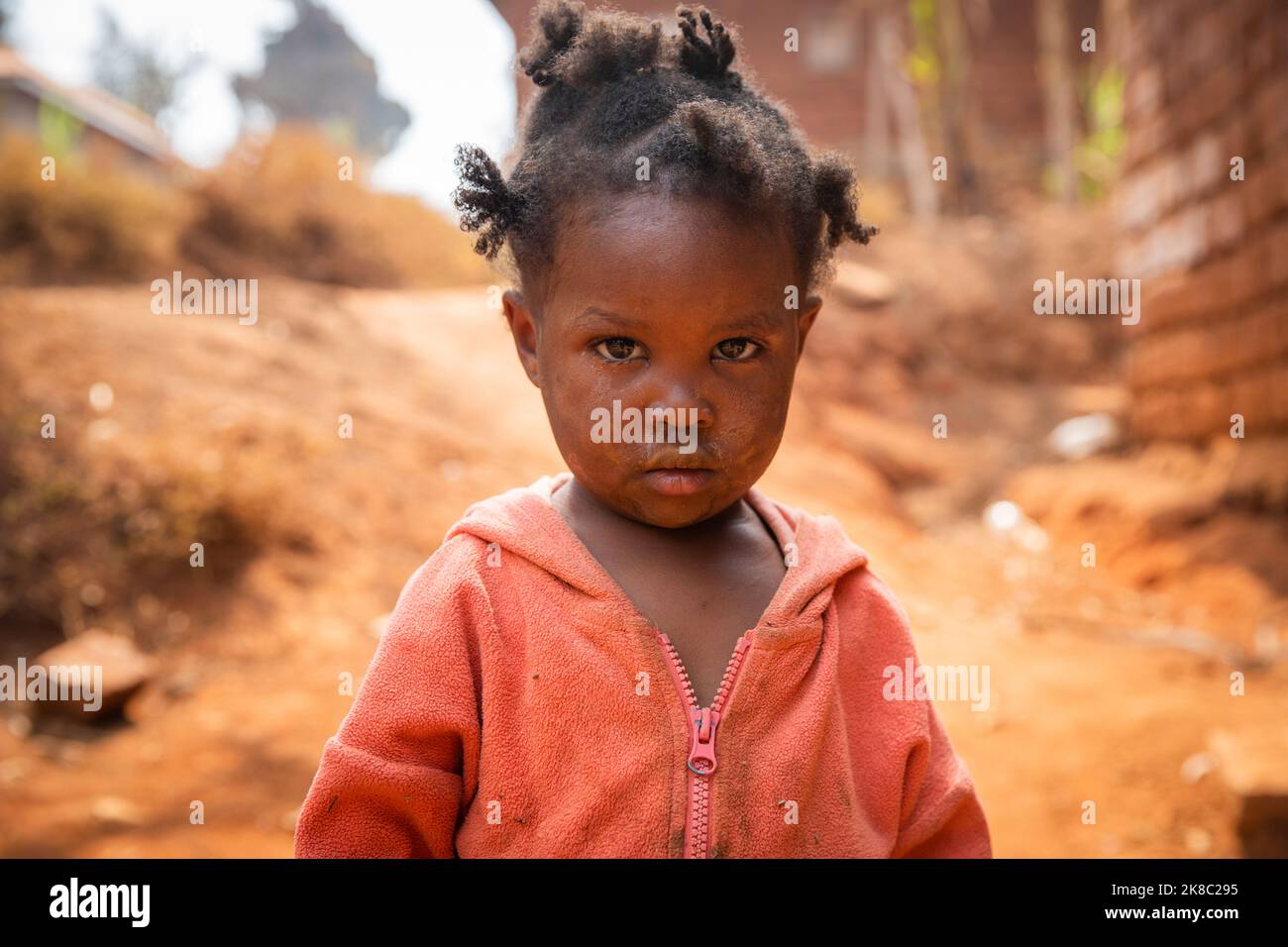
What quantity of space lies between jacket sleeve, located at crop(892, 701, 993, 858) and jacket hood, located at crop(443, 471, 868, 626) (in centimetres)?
26

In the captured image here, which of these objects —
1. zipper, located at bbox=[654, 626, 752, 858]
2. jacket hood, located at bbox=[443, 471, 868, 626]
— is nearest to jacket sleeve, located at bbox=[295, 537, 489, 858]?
jacket hood, located at bbox=[443, 471, 868, 626]

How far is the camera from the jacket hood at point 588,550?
138 cm

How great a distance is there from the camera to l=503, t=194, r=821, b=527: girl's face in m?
1.29

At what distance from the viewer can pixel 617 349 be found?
4.40ft

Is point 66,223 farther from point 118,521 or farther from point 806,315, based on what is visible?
point 806,315

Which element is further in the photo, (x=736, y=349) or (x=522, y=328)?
(x=522, y=328)

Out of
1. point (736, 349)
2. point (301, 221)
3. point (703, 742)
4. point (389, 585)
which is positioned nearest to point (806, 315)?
point (736, 349)

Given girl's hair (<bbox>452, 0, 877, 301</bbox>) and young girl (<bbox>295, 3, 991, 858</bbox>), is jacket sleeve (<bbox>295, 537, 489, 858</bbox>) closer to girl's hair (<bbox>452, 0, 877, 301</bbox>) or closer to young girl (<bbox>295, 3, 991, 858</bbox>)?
young girl (<bbox>295, 3, 991, 858</bbox>)

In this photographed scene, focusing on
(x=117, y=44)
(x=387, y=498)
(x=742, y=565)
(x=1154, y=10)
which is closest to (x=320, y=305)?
(x=387, y=498)

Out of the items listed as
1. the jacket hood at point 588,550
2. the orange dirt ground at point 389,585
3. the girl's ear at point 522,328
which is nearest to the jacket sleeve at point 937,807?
the jacket hood at point 588,550

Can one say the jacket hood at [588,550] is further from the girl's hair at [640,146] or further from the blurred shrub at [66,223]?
the blurred shrub at [66,223]

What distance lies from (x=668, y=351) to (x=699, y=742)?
53cm
